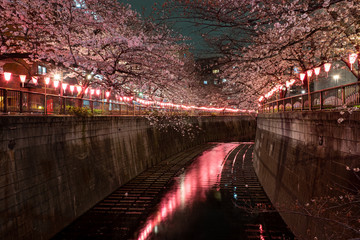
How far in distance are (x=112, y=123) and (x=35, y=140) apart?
28.4 ft

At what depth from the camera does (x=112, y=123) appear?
64.0ft

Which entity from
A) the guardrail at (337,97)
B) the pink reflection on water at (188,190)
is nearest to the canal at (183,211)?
the pink reflection on water at (188,190)

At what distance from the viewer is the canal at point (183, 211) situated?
1241 centimetres

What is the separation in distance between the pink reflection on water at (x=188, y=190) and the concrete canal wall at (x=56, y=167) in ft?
12.2

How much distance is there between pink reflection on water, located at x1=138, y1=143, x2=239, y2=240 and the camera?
46.0 feet

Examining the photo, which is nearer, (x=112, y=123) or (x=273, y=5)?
(x=273, y=5)

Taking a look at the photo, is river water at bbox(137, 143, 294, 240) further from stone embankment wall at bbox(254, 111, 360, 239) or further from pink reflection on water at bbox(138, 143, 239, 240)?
stone embankment wall at bbox(254, 111, 360, 239)

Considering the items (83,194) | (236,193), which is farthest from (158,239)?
(236,193)

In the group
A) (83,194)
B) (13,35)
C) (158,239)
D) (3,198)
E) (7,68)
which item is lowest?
(158,239)

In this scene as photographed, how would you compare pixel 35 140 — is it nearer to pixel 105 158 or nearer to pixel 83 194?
pixel 83 194

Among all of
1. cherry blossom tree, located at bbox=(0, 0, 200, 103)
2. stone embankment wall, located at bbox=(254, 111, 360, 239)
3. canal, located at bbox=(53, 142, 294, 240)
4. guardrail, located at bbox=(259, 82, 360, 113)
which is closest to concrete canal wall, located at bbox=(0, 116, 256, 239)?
canal, located at bbox=(53, 142, 294, 240)

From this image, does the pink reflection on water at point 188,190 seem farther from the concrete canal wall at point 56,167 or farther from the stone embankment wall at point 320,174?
the stone embankment wall at point 320,174

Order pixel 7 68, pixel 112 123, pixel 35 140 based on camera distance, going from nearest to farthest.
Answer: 1. pixel 35 140
2. pixel 112 123
3. pixel 7 68

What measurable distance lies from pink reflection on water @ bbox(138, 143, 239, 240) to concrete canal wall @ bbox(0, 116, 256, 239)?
3.72 metres
